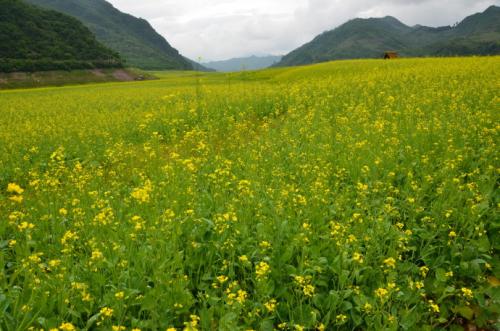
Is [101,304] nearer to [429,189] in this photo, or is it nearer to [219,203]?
[219,203]

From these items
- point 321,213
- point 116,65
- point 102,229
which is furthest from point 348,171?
point 116,65

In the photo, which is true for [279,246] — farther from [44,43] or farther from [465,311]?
[44,43]

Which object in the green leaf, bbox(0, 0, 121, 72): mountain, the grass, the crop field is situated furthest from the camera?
bbox(0, 0, 121, 72): mountain

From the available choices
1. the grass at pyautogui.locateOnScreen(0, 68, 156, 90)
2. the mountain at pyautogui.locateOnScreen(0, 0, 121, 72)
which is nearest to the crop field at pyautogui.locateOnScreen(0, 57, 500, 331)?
the grass at pyautogui.locateOnScreen(0, 68, 156, 90)

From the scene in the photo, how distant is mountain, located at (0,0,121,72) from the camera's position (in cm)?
6575

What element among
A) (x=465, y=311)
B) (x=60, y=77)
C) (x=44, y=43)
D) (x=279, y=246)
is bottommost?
(x=465, y=311)

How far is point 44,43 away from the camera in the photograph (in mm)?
73062

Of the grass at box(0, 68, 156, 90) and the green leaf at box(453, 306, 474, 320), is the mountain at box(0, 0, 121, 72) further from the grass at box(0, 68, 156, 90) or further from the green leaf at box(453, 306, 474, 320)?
the green leaf at box(453, 306, 474, 320)

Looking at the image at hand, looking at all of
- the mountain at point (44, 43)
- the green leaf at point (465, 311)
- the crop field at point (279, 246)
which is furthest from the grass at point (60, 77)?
the green leaf at point (465, 311)

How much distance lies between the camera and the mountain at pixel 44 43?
216ft

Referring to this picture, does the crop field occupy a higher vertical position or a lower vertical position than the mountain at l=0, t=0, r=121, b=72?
lower

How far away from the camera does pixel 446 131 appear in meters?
7.88

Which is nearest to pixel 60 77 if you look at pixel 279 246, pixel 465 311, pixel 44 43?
pixel 44 43

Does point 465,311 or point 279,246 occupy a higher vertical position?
→ point 279,246
